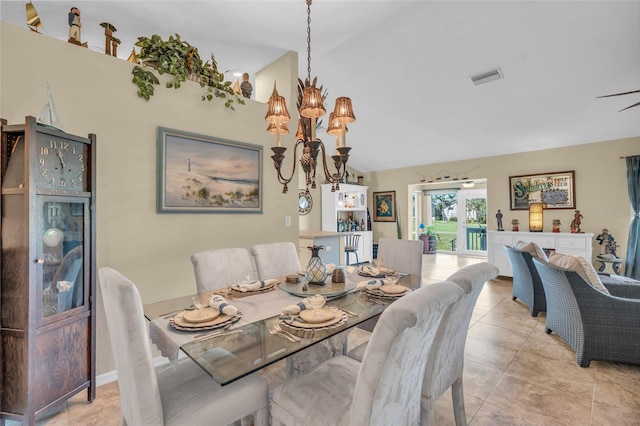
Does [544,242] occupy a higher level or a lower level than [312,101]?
lower

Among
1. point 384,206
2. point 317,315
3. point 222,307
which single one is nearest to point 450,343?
point 317,315

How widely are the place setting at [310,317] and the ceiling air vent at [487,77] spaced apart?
3.66 metres

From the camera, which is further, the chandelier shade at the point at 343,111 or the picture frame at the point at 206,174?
the picture frame at the point at 206,174

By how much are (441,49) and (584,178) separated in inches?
147

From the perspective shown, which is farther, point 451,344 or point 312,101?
point 312,101

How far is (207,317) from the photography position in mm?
1410

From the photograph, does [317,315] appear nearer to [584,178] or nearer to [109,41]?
[109,41]

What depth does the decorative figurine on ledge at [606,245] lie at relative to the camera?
4.59 metres

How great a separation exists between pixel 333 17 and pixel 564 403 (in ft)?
12.0

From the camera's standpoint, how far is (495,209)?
589 centimetres

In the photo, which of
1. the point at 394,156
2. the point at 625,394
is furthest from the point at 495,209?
the point at 625,394

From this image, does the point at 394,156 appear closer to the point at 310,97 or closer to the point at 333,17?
the point at 333,17

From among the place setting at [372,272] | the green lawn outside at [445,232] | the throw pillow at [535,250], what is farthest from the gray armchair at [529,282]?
the green lawn outside at [445,232]

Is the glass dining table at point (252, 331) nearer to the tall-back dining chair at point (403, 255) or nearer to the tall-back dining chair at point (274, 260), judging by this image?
the tall-back dining chair at point (274, 260)
